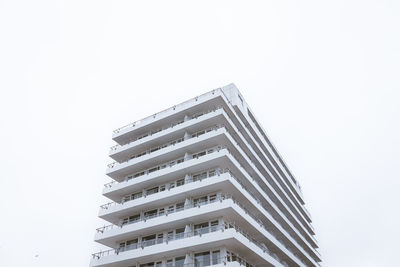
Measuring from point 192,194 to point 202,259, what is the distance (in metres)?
6.77

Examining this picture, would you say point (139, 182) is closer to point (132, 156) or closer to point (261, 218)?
point (132, 156)

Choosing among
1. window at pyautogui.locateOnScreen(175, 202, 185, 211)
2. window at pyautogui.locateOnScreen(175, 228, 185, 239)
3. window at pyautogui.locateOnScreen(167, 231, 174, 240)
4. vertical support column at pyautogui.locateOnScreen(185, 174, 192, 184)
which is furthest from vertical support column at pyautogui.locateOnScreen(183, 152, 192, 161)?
window at pyautogui.locateOnScreen(167, 231, 174, 240)

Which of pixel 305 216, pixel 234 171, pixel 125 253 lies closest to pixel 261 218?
pixel 234 171

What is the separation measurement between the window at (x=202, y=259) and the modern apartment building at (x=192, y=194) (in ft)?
0.32

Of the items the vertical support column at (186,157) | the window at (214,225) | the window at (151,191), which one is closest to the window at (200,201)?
the window at (214,225)

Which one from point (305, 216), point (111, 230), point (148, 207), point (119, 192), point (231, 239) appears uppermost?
point (305, 216)

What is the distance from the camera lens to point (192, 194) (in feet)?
114

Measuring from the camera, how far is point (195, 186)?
34.1 metres

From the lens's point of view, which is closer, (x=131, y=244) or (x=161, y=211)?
(x=131, y=244)

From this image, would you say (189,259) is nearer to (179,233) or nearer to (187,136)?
(179,233)

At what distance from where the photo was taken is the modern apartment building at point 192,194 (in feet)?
104

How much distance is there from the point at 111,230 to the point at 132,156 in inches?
452

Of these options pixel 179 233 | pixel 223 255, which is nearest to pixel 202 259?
pixel 223 255

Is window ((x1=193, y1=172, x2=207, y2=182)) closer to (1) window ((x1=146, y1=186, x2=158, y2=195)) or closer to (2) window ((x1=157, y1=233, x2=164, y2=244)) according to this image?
(1) window ((x1=146, y1=186, x2=158, y2=195))
